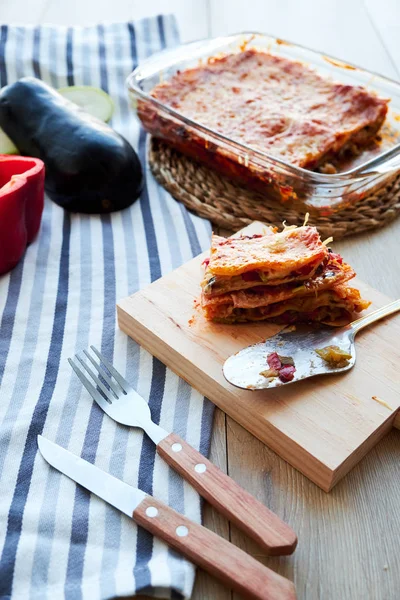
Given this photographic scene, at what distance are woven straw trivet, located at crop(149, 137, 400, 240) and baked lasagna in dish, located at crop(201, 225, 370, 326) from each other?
0.53 meters

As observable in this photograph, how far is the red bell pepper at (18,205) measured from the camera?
207 cm

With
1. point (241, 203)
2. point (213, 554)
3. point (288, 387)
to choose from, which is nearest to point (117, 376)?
Answer: point (288, 387)

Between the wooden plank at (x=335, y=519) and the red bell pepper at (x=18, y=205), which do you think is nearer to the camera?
the wooden plank at (x=335, y=519)

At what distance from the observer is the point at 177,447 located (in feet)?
5.07

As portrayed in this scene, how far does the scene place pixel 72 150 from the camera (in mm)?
2402

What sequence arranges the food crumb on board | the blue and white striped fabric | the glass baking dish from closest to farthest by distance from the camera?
the blue and white striped fabric → the food crumb on board → the glass baking dish

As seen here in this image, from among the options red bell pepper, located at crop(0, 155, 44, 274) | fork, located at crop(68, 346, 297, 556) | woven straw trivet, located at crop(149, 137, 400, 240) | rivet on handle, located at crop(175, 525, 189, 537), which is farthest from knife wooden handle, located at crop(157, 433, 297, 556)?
woven straw trivet, located at crop(149, 137, 400, 240)

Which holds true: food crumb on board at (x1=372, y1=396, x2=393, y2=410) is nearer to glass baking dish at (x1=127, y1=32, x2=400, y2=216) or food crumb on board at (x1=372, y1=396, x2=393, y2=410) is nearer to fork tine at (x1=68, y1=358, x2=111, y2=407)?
fork tine at (x1=68, y1=358, x2=111, y2=407)

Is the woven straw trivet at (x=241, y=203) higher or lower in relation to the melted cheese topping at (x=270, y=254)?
lower

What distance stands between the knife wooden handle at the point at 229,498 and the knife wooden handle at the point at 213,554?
0.22 ft

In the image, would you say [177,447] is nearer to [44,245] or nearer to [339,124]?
[44,245]

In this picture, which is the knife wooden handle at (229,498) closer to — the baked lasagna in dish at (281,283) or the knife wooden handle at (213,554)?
the knife wooden handle at (213,554)

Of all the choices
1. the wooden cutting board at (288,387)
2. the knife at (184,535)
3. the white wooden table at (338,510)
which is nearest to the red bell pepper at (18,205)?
the wooden cutting board at (288,387)

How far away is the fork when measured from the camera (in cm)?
137
